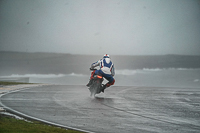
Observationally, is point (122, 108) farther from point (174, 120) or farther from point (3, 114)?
point (3, 114)

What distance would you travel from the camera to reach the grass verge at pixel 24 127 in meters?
8.18

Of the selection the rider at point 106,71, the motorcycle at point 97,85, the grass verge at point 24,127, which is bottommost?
the grass verge at point 24,127

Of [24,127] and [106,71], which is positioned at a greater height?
[106,71]

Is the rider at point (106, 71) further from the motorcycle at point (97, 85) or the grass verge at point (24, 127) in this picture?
the grass verge at point (24, 127)

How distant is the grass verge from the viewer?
8180mm

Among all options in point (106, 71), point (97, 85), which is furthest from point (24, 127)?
point (106, 71)

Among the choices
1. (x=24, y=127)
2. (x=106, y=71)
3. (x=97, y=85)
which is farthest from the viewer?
(x=106, y=71)

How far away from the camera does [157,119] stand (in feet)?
34.9

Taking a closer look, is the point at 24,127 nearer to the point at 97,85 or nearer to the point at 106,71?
the point at 97,85

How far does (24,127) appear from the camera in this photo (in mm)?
8625

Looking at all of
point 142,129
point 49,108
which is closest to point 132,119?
point 142,129

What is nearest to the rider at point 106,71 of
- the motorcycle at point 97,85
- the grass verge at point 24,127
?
the motorcycle at point 97,85

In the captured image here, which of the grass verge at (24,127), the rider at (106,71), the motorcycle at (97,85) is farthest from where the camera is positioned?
the rider at (106,71)

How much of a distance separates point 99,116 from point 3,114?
9.14ft
